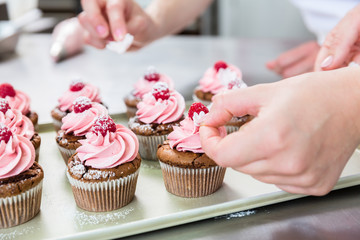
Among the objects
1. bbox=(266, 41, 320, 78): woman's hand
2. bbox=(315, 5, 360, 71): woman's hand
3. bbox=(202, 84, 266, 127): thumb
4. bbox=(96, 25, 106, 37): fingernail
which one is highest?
bbox=(202, 84, 266, 127): thumb

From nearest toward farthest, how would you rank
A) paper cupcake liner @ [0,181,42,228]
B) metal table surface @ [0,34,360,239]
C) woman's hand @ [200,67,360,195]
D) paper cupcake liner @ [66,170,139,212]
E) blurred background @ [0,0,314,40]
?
woman's hand @ [200,67,360,195] → metal table surface @ [0,34,360,239] → paper cupcake liner @ [0,181,42,228] → paper cupcake liner @ [66,170,139,212] → blurred background @ [0,0,314,40]

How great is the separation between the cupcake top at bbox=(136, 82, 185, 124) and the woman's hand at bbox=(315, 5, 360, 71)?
0.70 meters

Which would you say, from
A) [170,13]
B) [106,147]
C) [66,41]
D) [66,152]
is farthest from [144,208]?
[66,41]

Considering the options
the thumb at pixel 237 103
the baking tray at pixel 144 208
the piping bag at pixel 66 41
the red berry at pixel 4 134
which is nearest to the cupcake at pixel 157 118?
the baking tray at pixel 144 208

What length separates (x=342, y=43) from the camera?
6.79ft

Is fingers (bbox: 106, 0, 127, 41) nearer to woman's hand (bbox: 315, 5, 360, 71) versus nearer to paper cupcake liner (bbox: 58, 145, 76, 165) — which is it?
paper cupcake liner (bbox: 58, 145, 76, 165)

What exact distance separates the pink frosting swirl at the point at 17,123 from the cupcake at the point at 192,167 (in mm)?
678

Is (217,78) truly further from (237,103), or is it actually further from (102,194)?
(237,103)

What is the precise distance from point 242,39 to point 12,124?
2.72 metres

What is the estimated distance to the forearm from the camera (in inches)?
119

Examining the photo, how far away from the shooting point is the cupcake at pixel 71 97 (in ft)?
7.90

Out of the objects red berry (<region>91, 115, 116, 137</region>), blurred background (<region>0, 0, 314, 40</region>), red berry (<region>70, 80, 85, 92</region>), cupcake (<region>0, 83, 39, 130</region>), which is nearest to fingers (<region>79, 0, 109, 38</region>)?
red berry (<region>70, 80, 85, 92</region>)

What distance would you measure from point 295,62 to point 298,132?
2117mm

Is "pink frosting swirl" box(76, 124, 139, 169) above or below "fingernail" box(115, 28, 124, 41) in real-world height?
below
